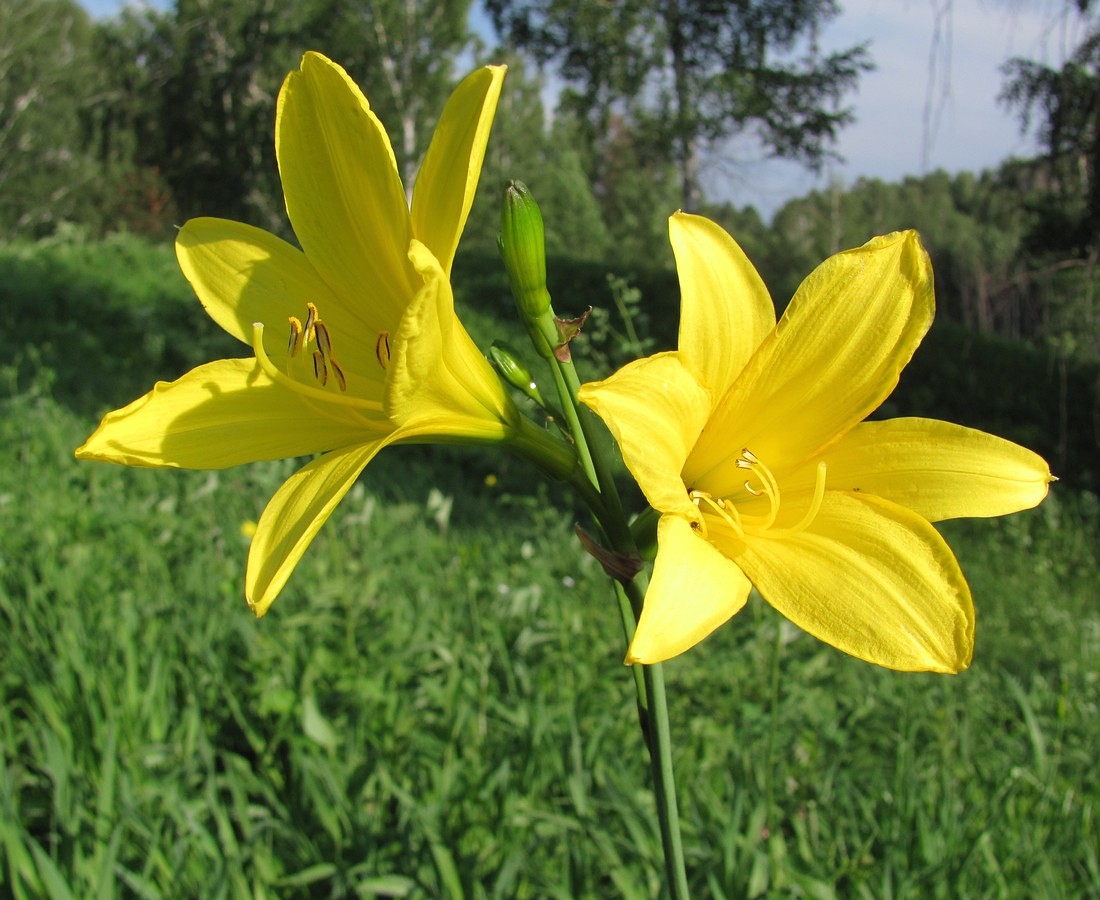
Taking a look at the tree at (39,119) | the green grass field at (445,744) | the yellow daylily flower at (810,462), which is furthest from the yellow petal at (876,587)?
the tree at (39,119)

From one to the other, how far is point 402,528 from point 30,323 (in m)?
5.77

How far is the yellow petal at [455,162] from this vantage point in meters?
0.78

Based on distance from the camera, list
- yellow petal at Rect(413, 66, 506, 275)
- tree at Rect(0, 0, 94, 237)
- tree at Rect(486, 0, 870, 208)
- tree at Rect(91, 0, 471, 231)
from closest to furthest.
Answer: yellow petal at Rect(413, 66, 506, 275)
tree at Rect(486, 0, 870, 208)
tree at Rect(91, 0, 471, 231)
tree at Rect(0, 0, 94, 237)

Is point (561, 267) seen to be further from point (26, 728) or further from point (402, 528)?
point (26, 728)

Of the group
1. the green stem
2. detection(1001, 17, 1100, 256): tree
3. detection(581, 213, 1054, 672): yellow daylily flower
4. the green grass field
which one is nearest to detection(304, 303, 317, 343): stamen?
the green stem

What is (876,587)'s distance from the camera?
2.51ft

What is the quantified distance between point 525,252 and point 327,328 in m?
0.30

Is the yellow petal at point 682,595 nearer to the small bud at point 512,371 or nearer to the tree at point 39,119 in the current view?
the small bud at point 512,371

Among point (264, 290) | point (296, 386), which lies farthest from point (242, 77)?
point (296, 386)

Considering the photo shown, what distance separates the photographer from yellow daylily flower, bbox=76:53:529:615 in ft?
2.56

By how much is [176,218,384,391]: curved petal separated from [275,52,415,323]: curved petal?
3cm

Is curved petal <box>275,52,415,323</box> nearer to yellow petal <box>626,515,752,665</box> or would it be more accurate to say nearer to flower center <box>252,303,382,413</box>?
flower center <box>252,303,382,413</box>

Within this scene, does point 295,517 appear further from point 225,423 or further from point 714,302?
point 714,302

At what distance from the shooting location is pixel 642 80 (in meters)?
12.6
